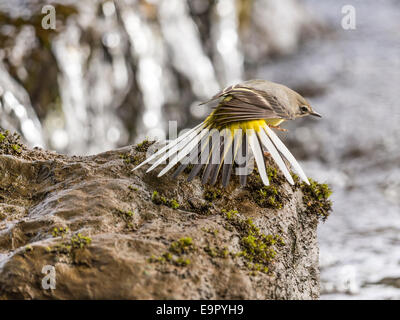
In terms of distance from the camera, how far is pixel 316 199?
430cm

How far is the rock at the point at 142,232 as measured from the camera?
2793mm

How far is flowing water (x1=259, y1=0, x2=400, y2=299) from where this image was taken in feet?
25.8

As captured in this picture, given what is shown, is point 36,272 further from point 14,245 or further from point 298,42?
point 298,42

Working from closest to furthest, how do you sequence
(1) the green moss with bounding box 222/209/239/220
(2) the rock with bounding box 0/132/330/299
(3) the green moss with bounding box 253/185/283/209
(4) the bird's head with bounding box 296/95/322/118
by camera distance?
(2) the rock with bounding box 0/132/330/299 → (1) the green moss with bounding box 222/209/239/220 → (3) the green moss with bounding box 253/185/283/209 → (4) the bird's head with bounding box 296/95/322/118

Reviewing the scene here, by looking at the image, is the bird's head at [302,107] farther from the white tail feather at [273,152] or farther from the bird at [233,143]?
the white tail feather at [273,152]

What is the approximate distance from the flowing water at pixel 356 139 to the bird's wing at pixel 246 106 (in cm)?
388

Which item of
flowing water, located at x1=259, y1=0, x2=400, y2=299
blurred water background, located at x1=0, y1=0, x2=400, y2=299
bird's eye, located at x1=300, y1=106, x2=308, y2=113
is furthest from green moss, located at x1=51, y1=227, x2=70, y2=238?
blurred water background, located at x1=0, y1=0, x2=400, y2=299

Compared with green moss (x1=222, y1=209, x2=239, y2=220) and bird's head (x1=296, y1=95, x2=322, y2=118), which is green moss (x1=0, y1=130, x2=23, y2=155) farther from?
bird's head (x1=296, y1=95, x2=322, y2=118)

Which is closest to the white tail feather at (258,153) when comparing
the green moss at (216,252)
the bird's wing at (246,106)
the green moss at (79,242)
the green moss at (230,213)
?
the bird's wing at (246,106)

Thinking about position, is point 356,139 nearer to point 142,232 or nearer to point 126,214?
point 126,214

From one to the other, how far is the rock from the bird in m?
0.14

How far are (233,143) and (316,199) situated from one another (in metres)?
0.98

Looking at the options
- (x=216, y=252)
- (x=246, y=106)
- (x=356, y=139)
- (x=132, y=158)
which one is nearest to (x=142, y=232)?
(x=216, y=252)
